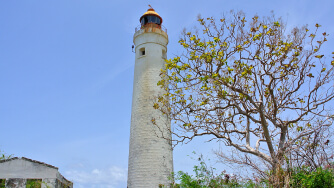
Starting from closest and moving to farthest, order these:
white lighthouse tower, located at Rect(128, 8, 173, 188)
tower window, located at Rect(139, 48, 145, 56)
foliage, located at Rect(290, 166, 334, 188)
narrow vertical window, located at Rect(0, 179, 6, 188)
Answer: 1. foliage, located at Rect(290, 166, 334, 188)
2. narrow vertical window, located at Rect(0, 179, 6, 188)
3. white lighthouse tower, located at Rect(128, 8, 173, 188)
4. tower window, located at Rect(139, 48, 145, 56)

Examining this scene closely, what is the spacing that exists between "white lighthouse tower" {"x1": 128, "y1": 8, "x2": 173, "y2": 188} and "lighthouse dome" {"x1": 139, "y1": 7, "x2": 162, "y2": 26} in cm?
62

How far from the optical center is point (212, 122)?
10961 mm

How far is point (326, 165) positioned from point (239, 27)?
530 cm

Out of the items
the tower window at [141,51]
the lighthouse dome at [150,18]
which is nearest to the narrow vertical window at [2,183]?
the tower window at [141,51]

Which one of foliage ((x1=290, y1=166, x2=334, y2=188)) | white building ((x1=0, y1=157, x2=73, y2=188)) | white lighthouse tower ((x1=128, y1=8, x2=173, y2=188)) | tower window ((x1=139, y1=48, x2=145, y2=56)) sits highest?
tower window ((x1=139, y1=48, x2=145, y2=56))

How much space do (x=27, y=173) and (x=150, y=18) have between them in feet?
40.9

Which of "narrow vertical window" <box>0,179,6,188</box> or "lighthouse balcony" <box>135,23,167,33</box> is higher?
"lighthouse balcony" <box>135,23,167,33</box>

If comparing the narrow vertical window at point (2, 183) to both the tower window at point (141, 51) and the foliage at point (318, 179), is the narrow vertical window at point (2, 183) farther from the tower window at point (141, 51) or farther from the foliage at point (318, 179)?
the foliage at point (318, 179)

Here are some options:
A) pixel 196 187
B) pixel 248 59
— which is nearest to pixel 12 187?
pixel 196 187

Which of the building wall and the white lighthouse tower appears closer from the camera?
the building wall

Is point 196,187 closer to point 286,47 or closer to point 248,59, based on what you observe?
point 248,59

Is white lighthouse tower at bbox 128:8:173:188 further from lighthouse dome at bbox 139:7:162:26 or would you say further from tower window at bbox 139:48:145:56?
lighthouse dome at bbox 139:7:162:26

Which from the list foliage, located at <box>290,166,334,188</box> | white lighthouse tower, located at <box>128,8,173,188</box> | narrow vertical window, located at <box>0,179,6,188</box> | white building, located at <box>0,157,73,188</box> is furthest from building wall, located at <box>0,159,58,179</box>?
foliage, located at <box>290,166,334,188</box>

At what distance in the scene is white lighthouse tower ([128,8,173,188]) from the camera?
1609 cm
